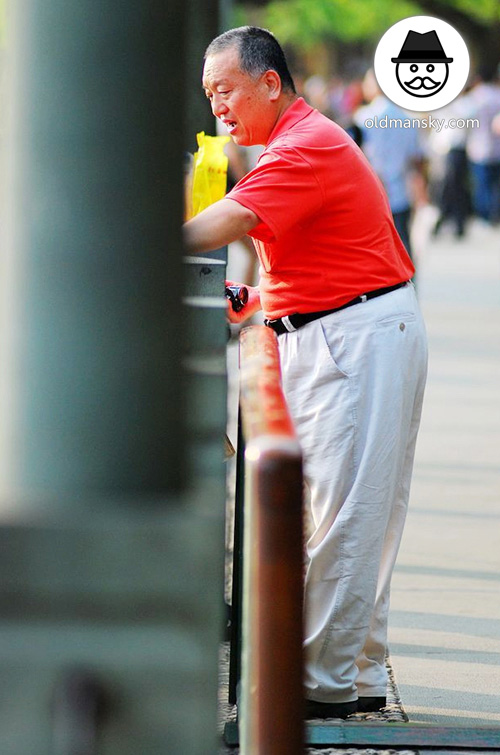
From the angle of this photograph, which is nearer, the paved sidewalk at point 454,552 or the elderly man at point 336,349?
the elderly man at point 336,349

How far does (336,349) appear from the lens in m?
4.22

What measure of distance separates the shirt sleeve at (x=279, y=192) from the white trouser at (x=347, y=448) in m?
0.36

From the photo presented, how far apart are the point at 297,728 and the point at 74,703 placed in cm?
38

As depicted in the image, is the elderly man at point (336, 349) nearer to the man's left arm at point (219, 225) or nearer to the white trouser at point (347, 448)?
the white trouser at point (347, 448)

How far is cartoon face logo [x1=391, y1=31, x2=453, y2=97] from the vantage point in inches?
377

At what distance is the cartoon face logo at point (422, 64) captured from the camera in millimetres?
9570

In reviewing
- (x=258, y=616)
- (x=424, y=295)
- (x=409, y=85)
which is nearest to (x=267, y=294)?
(x=258, y=616)

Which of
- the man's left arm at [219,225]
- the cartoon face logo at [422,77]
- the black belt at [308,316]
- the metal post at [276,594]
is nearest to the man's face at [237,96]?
the man's left arm at [219,225]

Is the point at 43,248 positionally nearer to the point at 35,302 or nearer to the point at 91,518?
the point at 35,302

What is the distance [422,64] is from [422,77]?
133 millimetres

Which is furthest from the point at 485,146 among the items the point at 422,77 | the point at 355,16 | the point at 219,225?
the point at 355,16

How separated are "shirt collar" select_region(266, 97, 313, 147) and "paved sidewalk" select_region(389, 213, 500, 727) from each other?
5.92 ft

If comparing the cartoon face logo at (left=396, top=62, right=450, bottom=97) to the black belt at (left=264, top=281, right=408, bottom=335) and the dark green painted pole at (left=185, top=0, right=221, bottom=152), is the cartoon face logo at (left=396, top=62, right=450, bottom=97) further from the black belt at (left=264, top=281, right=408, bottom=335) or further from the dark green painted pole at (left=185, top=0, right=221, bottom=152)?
the black belt at (left=264, top=281, right=408, bottom=335)

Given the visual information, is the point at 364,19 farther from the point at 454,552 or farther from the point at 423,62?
the point at 454,552
